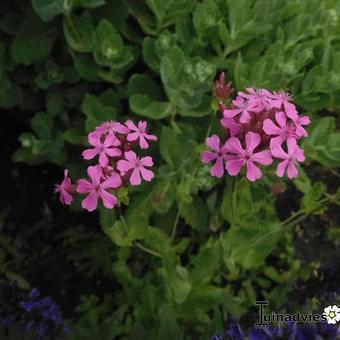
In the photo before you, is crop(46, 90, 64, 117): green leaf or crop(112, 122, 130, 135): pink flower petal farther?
crop(46, 90, 64, 117): green leaf

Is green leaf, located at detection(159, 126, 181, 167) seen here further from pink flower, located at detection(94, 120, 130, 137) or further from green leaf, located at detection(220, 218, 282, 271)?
pink flower, located at detection(94, 120, 130, 137)

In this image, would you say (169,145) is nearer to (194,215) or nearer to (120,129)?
(194,215)

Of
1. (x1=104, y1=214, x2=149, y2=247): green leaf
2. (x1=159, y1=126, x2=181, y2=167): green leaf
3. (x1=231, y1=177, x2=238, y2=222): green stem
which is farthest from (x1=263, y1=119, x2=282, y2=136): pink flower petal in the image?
(x1=159, y1=126, x2=181, y2=167): green leaf

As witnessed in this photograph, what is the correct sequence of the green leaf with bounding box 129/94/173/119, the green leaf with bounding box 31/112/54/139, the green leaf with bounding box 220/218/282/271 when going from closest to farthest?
the green leaf with bounding box 220/218/282/271 → the green leaf with bounding box 129/94/173/119 → the green leaf with bounding box 31/112/54/139

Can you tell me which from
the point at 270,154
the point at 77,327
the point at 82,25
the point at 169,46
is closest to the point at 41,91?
the point at 82,25

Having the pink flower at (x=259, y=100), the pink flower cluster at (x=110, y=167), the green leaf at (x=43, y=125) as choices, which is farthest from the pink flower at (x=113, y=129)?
the green leaf at (x=43, y=125)

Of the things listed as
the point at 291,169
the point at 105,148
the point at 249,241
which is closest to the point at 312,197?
the point at 249,241

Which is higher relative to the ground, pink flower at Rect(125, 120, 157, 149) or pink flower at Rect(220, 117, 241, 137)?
pink flower at Rect(220, 117, 241, 137)
